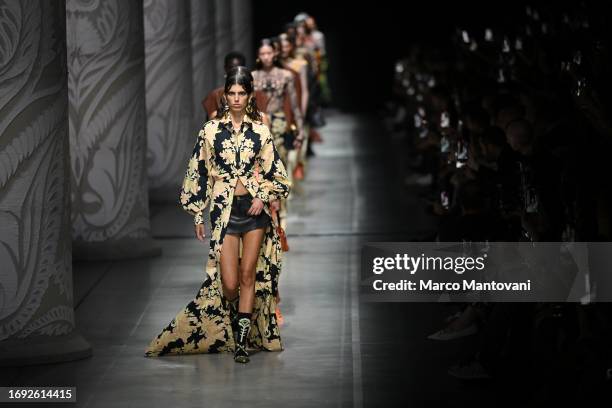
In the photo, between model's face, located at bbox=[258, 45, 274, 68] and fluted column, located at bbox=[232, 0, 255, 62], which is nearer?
model's face, located at bbox=[258, 45, 274, 68]

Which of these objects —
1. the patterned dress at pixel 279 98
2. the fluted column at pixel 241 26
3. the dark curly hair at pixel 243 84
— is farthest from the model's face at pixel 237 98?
the fluted column at pixel 241 26

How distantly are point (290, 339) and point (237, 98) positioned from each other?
5.53 ft

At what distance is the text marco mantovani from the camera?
33.8 ft

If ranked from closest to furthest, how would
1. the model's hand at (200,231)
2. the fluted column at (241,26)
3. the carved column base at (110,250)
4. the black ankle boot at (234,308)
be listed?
1. the model's hand at (200,231)
2. the black ankle boot at (234,308)
3. the carved column base at (110,250)
4. the fluted column at (241,26)

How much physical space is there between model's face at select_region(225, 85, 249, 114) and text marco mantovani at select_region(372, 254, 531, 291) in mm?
1755

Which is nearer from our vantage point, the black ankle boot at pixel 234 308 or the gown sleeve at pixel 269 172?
the gown sleeve at pixel 269 172

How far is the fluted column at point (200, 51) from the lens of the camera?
22.1 m

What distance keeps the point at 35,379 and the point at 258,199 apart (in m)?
1.61

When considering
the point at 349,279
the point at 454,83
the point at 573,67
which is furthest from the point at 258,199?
the point at 454,83

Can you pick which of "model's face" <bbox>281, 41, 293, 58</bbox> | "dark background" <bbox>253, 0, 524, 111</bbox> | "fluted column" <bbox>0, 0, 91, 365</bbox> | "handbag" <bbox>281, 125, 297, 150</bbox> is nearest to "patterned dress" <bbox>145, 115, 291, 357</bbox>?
"fluted column" <bbox>0, 0, 91, 365</bbox>

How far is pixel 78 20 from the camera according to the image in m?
14.6

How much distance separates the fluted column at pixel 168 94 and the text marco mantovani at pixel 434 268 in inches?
227

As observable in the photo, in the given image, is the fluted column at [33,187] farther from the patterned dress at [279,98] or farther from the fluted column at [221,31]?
the fluted column at [221,31]

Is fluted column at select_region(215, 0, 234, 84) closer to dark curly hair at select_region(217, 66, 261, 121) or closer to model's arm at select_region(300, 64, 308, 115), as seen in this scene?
model's arm at select_region(300, 64, 308, 115)
